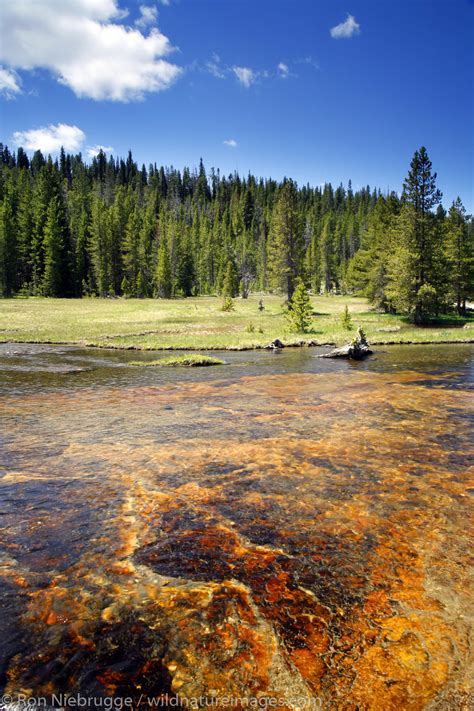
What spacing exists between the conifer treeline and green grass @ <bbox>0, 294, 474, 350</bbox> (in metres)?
5.76

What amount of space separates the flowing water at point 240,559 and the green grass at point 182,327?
71.1 ft

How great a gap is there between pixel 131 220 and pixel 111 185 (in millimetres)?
93380

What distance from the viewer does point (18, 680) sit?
3.59 m

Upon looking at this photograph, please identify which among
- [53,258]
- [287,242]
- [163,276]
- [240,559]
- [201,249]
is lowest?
[240,559]

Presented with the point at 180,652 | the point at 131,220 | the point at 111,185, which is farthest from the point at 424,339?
the point at 111,185

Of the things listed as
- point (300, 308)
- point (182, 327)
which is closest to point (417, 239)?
point (300, 308)

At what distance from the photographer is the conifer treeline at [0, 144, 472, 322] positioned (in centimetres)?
5181

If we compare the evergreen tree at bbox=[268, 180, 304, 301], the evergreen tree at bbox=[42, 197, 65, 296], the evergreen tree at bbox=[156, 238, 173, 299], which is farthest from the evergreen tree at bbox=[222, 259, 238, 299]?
the evergreen tree at bbox=[42, 197, 65, 296]

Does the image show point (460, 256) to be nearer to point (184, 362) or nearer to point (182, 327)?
point (182, 327)

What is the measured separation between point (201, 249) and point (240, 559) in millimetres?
116409

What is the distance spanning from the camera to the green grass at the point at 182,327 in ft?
112

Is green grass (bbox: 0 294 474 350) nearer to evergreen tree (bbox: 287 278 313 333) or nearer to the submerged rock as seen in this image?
the submerged rock

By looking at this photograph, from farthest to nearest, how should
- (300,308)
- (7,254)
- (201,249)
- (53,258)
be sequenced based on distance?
(201,249) → (53,258) → (7,254) → (300,308)

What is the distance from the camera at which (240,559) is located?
538cm
